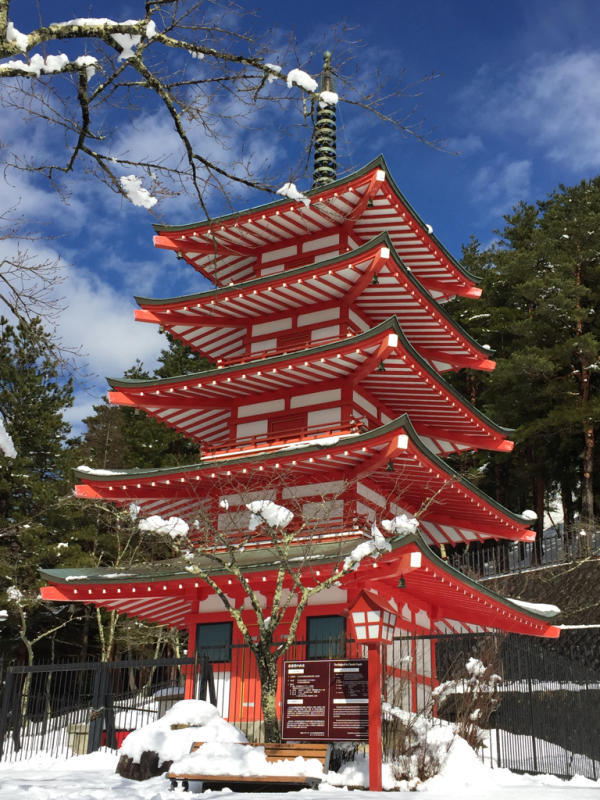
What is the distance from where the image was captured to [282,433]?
20297 mm

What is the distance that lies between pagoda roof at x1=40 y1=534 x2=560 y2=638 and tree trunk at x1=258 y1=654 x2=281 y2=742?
3076 millimetres

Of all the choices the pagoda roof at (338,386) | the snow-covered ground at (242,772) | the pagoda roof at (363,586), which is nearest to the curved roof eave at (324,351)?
the pagoda roof at (338,386)

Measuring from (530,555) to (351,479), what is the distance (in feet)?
56.5

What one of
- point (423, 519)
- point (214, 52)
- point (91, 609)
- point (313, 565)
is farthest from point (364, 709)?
point (91, 609)

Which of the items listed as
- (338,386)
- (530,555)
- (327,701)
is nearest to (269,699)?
(327,701)

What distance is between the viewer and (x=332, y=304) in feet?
69.3

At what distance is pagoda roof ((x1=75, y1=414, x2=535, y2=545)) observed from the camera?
17.3 metres

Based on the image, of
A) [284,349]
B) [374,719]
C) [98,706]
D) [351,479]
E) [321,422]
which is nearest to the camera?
[374,719]

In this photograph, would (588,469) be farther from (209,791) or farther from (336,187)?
(209,791)

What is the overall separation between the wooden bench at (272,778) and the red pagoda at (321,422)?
165 inches

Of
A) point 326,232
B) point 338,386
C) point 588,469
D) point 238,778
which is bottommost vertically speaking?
point 238,778

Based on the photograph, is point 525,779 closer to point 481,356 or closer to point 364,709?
point 364,709

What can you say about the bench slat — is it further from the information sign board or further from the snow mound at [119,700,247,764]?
the information sign board

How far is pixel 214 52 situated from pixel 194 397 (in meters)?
15.3
